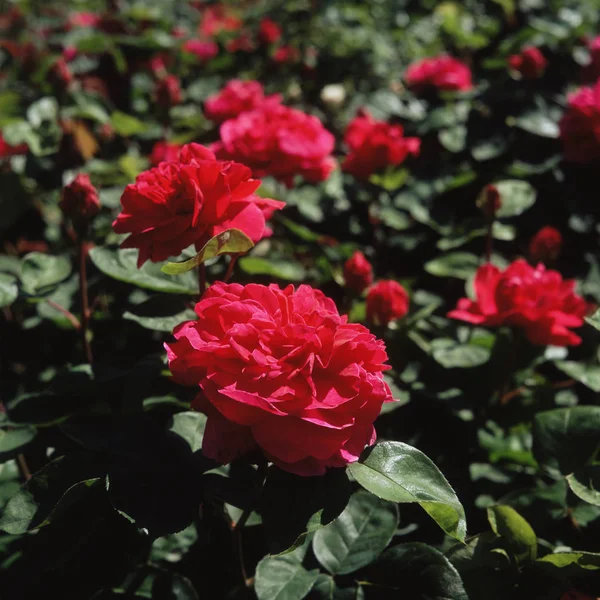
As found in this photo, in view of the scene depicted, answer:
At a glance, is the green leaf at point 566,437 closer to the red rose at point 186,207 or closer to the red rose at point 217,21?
the red rose at point 186,207

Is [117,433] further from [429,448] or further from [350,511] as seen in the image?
[429,448]

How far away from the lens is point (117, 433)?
840 mm

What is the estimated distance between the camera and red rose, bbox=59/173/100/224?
1.05m

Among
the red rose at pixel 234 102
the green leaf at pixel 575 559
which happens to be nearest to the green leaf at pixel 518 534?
the green leaf at pixel 575 559

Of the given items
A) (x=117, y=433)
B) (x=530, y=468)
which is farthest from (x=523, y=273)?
(x=117, y=433)

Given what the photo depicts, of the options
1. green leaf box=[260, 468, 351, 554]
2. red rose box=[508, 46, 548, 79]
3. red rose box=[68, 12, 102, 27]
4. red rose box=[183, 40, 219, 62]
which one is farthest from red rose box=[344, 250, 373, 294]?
red rose box=[68, 12, 102, 27]

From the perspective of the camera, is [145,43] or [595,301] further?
[145,43]

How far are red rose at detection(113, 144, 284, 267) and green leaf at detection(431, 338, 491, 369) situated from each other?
1.54 ft

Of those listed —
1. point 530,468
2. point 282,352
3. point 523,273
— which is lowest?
point 530,468

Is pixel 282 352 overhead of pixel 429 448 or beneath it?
overhead

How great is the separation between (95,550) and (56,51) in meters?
2.25

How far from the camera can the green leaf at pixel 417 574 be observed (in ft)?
2.70

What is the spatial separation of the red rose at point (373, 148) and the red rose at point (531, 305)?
0.53 m

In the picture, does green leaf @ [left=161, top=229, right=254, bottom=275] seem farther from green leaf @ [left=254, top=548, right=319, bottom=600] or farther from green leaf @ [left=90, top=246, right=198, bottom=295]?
green leaf @ [left=254, top=548, right=319, bottom=600]
